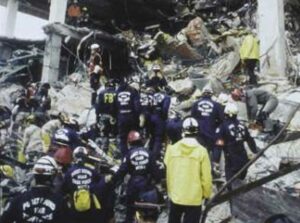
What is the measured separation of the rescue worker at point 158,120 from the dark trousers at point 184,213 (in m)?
3.16

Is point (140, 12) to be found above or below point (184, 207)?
above

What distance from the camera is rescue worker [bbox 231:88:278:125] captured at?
1174 cm

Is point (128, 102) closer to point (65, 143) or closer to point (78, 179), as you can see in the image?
point (65, 143)

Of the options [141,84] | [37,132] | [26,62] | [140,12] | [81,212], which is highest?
[140,12]

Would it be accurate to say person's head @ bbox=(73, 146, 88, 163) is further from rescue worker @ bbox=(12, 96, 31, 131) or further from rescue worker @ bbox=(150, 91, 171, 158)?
rescue worker @ bbox=(12, 96, 31, 131)

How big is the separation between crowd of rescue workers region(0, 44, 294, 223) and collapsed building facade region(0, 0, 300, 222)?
1.47 m

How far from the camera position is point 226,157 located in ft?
29.6

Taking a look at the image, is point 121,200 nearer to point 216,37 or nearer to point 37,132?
point 37,132

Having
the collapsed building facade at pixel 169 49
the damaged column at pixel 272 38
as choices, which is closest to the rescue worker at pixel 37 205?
the collapsed building facade at pixel 169 49

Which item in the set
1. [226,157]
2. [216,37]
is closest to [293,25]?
[216,37]

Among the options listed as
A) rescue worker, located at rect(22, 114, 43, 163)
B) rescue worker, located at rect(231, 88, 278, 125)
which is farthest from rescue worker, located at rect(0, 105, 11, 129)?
rescue worker, located at rect(231, 88, 278, 125)

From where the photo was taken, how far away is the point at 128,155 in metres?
7.59

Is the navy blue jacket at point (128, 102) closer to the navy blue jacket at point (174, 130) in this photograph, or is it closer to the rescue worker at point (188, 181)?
the navy blue jacket at point (174, 130)

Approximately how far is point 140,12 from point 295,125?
1149cm
